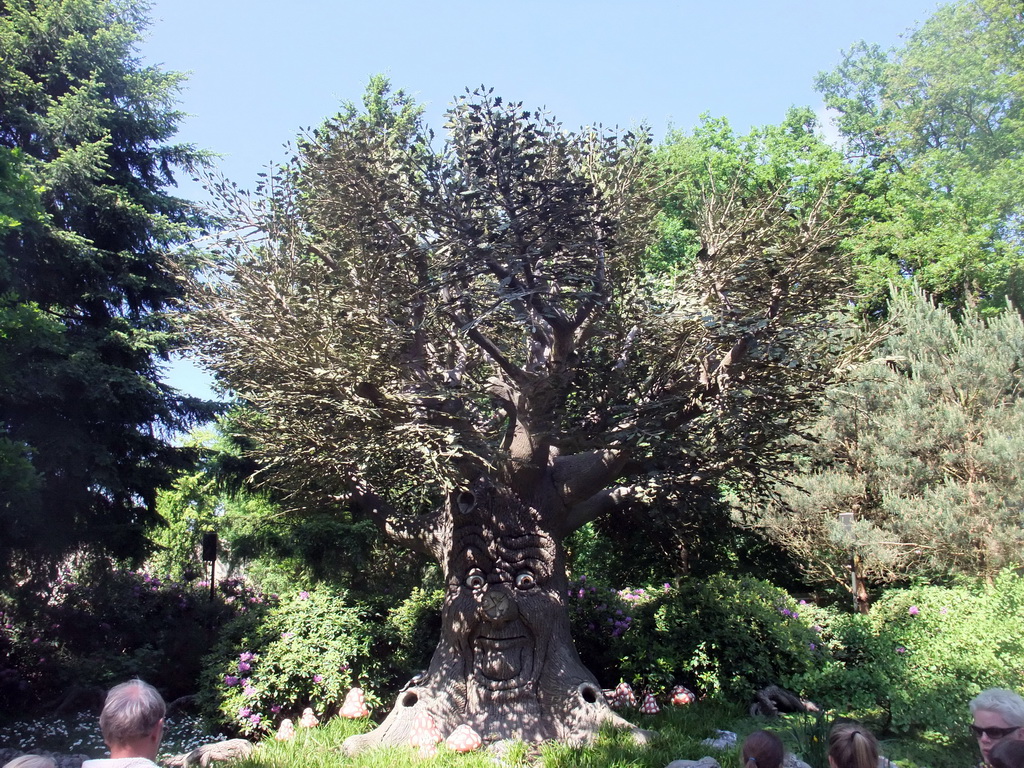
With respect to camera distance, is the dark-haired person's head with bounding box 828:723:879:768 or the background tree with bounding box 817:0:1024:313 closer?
the dark-haired person's head with bounding box 828:723:879:768

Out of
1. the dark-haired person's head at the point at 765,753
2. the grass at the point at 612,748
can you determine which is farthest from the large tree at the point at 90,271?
the dark-haired person's head at the point at 765,753

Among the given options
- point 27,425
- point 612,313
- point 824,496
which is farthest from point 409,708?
point 824,496

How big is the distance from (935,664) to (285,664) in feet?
22.7

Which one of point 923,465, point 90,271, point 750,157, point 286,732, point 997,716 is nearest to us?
point 997,716

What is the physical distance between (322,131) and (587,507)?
209 inches

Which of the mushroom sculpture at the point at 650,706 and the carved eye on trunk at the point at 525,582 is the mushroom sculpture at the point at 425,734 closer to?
the carved eye on trunk at the point at 525,582

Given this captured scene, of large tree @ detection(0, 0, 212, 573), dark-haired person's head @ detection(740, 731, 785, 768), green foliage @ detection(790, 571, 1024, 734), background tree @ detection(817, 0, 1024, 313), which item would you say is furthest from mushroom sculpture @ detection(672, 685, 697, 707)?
background tree @ detection(817, 0, 1024, 313)

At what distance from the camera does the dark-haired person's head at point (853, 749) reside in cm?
298

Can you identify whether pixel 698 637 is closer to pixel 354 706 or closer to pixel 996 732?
pixel 354 706

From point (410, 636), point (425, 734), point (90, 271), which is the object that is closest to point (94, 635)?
point (410, 636)

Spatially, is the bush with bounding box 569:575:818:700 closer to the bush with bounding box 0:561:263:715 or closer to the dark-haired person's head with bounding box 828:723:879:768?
the bush with bounding box 0:561:263:715

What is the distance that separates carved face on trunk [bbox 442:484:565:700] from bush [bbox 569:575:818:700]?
1953 mm

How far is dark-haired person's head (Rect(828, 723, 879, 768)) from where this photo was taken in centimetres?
298

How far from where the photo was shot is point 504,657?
7.70 m
